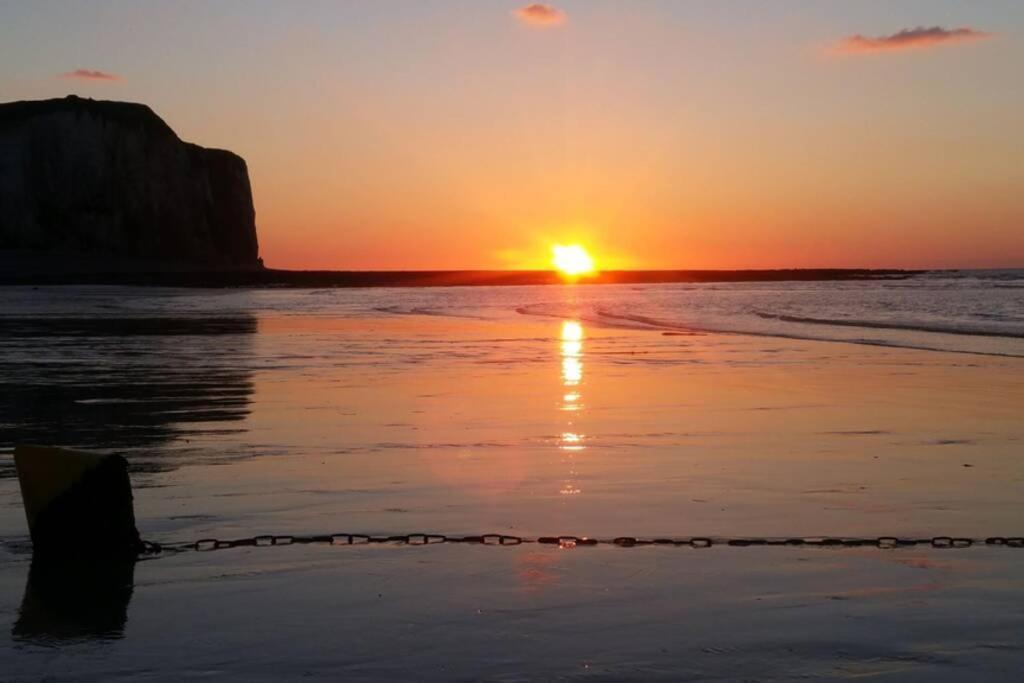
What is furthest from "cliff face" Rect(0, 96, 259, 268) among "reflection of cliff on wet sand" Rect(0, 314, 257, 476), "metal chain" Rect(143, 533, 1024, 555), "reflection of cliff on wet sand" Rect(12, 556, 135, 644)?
"reflection of cliff on wet sand" Rect(12, 556, 135, 644)

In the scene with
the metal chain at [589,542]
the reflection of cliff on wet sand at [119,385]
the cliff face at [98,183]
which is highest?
the cliff face at [98,183]

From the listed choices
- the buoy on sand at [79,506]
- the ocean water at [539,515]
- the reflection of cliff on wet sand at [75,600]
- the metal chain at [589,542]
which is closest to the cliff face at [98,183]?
the ocean water at [539,515]

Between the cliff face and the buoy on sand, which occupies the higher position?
the cliff face

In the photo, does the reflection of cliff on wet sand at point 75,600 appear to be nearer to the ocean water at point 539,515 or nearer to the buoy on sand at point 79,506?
the ocean water at point 539,515

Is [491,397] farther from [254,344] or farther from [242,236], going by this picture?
[242,236]

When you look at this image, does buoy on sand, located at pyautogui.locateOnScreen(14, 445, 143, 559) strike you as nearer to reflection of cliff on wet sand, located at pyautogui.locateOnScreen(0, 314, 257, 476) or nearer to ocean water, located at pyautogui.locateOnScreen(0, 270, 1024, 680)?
ocean water, located at pyautogui.locateOnScreen(0, 270, 1024, 680)

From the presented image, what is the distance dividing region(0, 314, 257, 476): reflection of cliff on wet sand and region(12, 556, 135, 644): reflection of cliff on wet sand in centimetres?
337

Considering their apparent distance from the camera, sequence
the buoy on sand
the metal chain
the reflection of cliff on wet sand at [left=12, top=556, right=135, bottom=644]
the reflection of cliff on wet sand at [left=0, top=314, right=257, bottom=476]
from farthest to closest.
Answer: the reflection of cliff on wet sand at [left=0, top=314, right=257, bottom=476] → the metal chain → the buoy on sand → the reflection of cliff on wet sand at [left=12, top=556, right=135, bottom=644]

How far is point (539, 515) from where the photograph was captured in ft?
26.3

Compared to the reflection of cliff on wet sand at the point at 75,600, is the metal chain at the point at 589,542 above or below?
above

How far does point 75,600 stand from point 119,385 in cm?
1153

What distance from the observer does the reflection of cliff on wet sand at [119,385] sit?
12242 mm

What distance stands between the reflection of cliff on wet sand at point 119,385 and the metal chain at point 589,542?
10.1 feet

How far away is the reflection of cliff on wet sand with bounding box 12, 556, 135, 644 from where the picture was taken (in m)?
5.51
